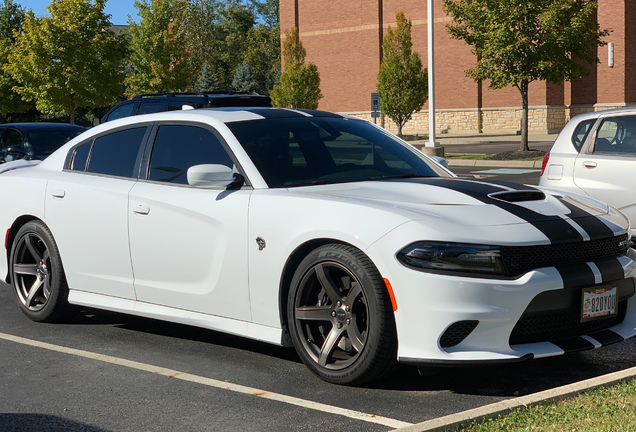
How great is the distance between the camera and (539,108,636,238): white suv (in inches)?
368

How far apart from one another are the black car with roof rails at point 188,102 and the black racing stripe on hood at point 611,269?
37.7 feet

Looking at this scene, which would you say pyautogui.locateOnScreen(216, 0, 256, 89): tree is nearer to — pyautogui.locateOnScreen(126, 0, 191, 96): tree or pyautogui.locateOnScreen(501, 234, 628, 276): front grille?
pyautogui.locateOnScreen(126, 0, 191, 96): tree

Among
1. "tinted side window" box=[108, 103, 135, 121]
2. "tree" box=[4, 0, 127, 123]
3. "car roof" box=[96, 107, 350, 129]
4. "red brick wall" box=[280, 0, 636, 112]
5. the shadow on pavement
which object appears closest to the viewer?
the shadow on pavement

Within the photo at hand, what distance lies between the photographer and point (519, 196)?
17.5 feet

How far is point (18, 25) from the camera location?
223 ft

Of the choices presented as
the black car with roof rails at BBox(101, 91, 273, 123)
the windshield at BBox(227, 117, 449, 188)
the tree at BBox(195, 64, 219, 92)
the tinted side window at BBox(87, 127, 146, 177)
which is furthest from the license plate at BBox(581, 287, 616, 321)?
the tree at BBox(195, 64, 219, 92)

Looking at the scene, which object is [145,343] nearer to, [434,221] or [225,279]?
[225,279]

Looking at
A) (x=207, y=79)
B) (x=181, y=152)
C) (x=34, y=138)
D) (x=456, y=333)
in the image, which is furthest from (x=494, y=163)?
(x=207, y=79)

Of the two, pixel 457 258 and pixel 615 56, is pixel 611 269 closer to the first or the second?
pixel 457 258

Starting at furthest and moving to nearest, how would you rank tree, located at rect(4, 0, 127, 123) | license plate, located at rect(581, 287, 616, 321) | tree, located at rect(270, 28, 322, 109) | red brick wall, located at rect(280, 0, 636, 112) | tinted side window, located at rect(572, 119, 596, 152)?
tree, located at rect(270, 28, 322, 109), red brick wall, located at rect(280, 0, 636, 112), tree, located at rect(4, 0, 127, 123), tinted side window, located at rect(572, 119, 596, 152), license plate, located at rect(581, 287, 616, 321)

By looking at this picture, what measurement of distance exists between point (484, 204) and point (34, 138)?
12605 millimetres

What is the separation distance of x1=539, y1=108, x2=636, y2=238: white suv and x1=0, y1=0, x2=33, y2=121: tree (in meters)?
50.4

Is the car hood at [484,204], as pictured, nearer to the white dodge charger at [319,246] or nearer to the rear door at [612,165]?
the white dodge charger at [319,246]

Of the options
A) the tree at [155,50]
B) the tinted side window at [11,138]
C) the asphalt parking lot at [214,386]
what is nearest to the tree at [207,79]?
the tree at [155,50]
